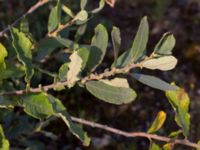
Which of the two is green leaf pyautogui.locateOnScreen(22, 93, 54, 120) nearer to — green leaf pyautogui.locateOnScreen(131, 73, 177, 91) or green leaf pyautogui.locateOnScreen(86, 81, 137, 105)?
green leaf pyautogui.locateOnScreen(86, 81, 137, 105)

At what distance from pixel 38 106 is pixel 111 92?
0.16 metres

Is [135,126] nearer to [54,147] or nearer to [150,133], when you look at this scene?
[54,147]

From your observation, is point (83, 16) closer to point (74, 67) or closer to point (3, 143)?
point (74, 67)

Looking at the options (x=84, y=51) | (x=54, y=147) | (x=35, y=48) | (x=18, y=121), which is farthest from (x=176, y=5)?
(x=84, y=51)

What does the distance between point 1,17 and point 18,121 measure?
1035mm

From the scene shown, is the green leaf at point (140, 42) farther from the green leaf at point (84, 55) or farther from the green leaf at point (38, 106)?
the green leaf at point (38, 106)

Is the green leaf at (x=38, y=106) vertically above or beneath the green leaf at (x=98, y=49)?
beneath

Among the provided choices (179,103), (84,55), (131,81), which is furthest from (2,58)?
(131,81)

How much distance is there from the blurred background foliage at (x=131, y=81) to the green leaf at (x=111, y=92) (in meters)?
0.71

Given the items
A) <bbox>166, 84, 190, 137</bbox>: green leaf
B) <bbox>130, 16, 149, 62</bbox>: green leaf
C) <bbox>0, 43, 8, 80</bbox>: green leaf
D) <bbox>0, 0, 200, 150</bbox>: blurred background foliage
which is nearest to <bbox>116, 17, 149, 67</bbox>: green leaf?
Answer: <bbox>130, 16, 149, 62</bbox>: green leaf

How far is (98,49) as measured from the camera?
1.23 metres

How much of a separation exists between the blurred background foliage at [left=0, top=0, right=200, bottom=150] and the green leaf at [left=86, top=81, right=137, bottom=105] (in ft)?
2.32

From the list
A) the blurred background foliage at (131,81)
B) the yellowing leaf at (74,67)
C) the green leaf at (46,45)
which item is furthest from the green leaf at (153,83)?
the blurred background foliage at (131,81)

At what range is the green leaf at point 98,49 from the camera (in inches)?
47.9
